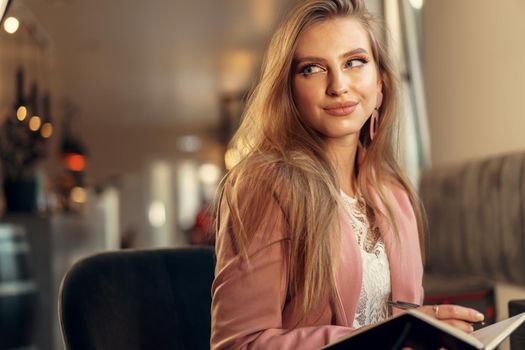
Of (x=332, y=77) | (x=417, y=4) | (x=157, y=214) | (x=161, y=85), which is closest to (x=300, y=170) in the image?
(x=332, y=77)

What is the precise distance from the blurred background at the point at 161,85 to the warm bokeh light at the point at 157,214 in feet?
11.0

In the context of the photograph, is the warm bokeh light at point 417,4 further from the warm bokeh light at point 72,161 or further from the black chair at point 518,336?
the warm bokeh light at point 72,161

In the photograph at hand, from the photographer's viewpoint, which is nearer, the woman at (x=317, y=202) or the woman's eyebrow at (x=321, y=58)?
the woman at (x=317, y=202)

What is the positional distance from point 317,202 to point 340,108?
18 cm

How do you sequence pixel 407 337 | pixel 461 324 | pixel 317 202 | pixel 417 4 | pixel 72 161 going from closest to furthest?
pixel 407 337 → pixel 461 324 → pixel 317 202 → pixel 417 4 → pixel 72 161

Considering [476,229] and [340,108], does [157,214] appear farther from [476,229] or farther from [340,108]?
[340,108]

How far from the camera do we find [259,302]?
1.22 m

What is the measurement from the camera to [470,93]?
4.23 metres

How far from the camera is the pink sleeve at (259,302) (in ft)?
3.94

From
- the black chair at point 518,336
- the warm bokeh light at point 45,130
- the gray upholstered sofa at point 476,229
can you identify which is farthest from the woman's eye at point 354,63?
the warm bokeh light at point 45,130

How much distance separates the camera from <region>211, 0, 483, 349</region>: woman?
4.05ft

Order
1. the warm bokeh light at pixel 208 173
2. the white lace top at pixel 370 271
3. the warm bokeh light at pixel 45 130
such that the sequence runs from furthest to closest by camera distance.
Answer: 1. the warm bokeh light at pixel 208 173
2. the warm bokeh light at pixel 45 130
3. the white lace top at pixel 370 271

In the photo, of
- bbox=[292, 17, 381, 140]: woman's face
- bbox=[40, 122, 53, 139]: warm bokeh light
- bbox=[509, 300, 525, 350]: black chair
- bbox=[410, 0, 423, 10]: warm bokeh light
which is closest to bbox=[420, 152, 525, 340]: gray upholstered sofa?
bbox=[410, 0, 423, 10]: warm bokeh light

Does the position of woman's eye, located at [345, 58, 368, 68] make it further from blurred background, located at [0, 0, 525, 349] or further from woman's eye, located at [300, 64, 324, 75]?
blurred background, located at [0, 0, 525, 349]
